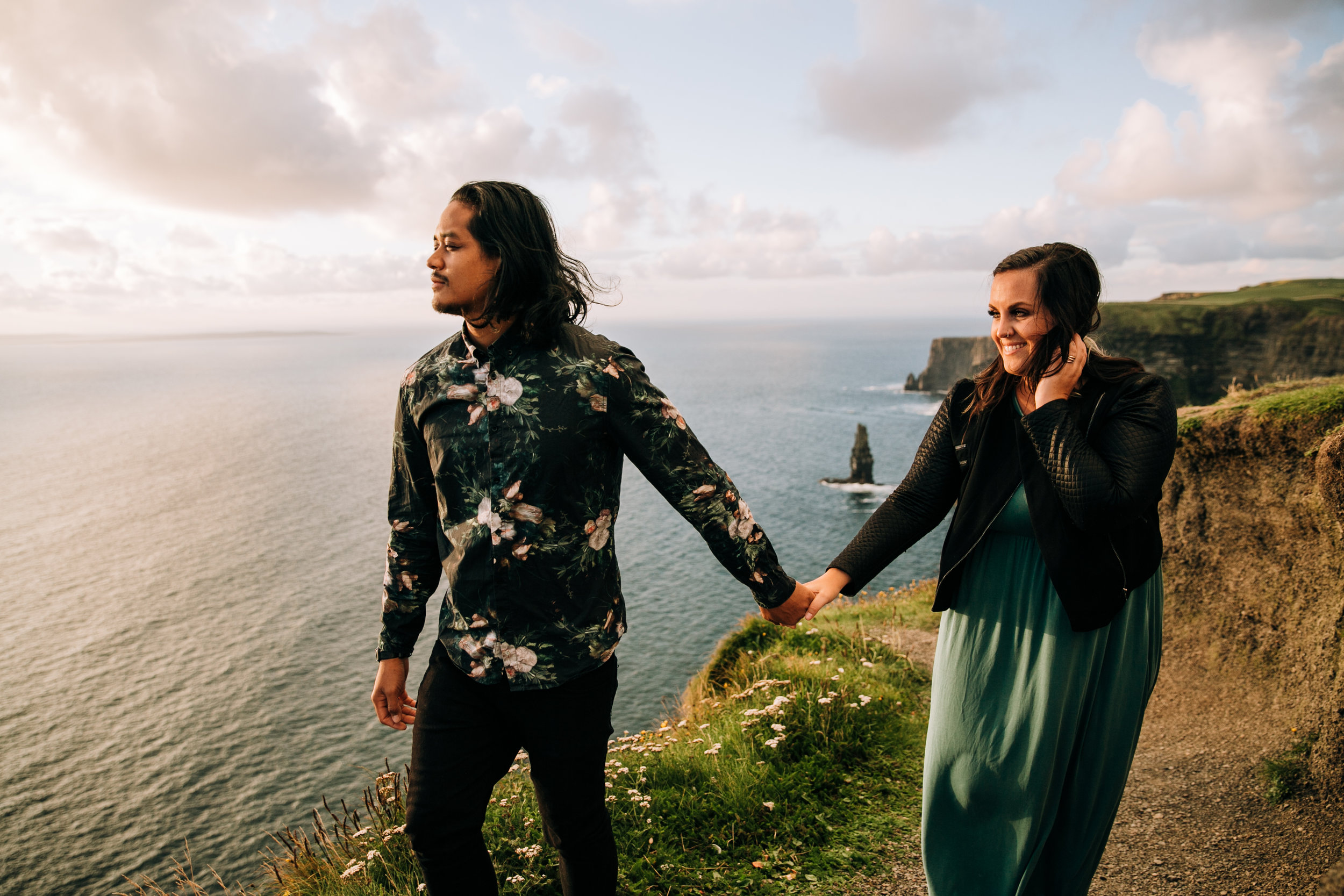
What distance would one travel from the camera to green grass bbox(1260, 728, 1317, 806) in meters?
4.29

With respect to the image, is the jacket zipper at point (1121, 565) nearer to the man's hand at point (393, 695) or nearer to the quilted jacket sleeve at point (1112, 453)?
the quilted jacket sleeve at point (1112, 453)

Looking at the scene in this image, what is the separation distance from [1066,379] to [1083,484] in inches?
15.8

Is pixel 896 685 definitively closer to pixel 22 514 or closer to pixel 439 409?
pixel 439 409

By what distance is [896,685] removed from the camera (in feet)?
21.7

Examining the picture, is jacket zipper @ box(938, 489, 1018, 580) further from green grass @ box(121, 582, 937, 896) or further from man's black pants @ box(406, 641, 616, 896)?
green grass @ box(121, 582, 937, 896)

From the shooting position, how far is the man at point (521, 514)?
221 centimetres

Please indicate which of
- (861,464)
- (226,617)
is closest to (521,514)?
(226,617)

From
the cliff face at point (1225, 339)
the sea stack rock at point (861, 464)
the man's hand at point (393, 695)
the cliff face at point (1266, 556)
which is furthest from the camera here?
the sea stack rock at point (861, 464)

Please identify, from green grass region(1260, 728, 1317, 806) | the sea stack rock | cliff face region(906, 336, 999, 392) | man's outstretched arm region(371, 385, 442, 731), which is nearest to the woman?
man's outstretched arm region(371, 385, 442, 731)

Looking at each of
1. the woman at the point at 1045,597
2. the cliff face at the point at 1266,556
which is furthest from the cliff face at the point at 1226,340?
the woman at the point at 1045,597

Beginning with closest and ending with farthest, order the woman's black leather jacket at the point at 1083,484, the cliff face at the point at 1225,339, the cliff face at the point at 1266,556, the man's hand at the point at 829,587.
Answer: the woman's black leather jacket at the point at 1083,484, the man's hand at the point at 829,587, the cliff face at the point at 1266,556, the cliff face at the point at 1225,339

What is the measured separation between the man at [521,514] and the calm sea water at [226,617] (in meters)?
19.8

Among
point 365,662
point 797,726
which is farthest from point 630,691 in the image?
point 797,726

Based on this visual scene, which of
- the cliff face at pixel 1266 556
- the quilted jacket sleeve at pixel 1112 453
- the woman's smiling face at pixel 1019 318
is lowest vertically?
the cliff face at pixel 1266 556
